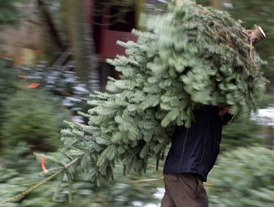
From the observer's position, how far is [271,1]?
6066 mm

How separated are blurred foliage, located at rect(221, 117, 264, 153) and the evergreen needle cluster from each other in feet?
7.58

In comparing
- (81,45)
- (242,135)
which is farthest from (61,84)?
(242,135)

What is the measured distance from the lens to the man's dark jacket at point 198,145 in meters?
3.06

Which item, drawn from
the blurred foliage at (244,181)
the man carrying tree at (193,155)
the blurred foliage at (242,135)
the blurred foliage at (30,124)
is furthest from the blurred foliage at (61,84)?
the man carrying tree at (193,155)

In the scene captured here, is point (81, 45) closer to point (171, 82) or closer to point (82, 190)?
point (82, 190)

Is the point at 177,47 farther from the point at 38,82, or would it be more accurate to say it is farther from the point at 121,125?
the point at 38,82

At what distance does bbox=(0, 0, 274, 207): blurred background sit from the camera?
13.3ft

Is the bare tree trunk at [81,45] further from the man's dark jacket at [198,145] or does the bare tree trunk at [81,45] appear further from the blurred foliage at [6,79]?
the man's dark jacket at [198,145]

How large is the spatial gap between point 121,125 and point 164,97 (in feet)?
1.42

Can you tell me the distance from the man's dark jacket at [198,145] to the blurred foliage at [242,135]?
2386mm

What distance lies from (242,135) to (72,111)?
286cm

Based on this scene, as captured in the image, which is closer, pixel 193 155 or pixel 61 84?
pixel 193 155

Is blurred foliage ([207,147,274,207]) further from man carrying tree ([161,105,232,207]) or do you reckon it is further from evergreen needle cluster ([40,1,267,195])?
evergreen needle cluster ([40,1,267,195])

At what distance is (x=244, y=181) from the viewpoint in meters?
3.98
